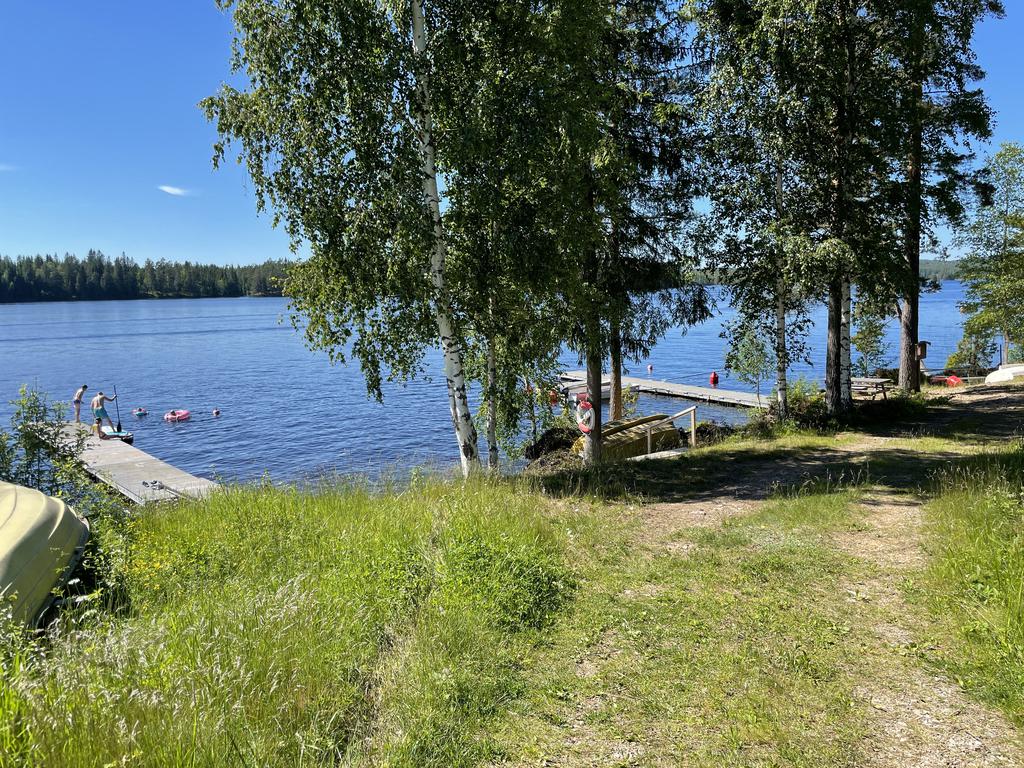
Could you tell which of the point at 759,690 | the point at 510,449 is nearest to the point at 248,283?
the point at 510,449

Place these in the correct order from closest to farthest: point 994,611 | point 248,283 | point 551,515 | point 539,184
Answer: point 994,611, point 551,515, point 539,184, point 248,283

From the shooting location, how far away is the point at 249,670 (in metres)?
3.81

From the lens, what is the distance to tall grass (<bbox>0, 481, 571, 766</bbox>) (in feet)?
10.0

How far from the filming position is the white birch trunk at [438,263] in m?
9.50

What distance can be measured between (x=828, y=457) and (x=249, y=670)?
10.8 metres

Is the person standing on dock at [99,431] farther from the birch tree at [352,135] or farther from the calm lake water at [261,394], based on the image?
the birch tree at [352,135]

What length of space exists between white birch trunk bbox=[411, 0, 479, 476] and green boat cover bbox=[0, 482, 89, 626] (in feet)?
17.8

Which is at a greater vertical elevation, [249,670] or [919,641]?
[249,670]

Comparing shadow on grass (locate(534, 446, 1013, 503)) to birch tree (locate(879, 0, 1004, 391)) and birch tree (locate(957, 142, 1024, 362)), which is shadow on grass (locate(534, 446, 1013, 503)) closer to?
birch tree (locate(879, 0, 1004, 391))

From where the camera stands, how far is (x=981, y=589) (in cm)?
501

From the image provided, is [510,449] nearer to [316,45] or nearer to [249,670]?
[316,45]

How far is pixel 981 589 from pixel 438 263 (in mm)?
7793

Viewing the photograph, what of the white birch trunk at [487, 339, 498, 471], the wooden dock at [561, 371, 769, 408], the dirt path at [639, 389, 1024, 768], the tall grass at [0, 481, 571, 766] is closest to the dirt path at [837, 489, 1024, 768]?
the dirt path at [639, 389, 1024, 768]

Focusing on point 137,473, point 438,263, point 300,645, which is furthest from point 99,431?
point 300,645
